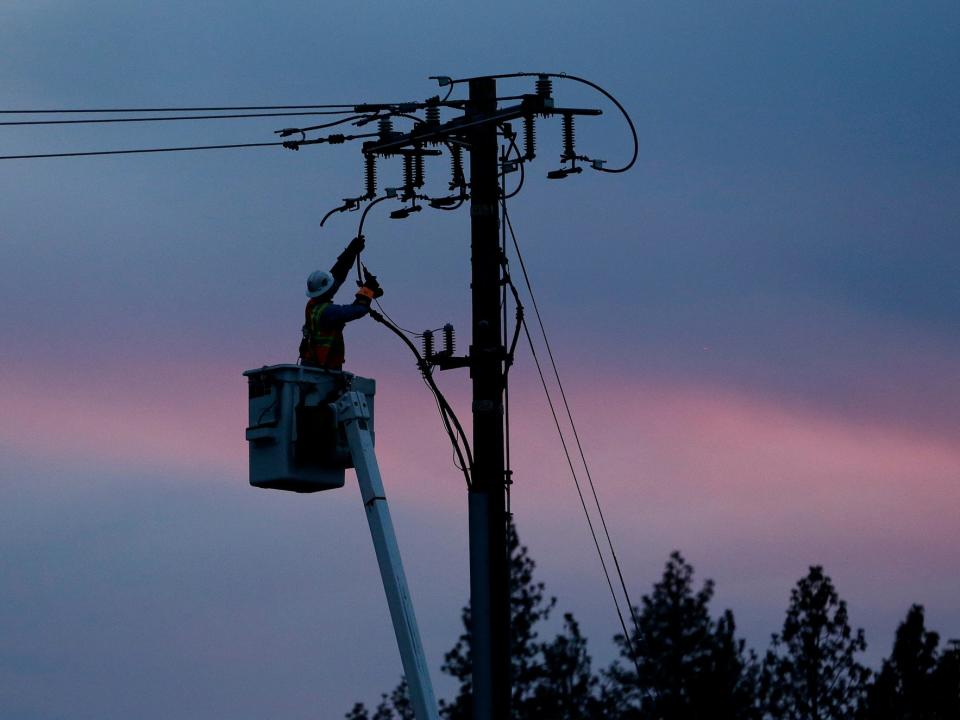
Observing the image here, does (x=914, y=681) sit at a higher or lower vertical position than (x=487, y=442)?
higher

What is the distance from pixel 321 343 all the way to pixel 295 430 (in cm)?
113

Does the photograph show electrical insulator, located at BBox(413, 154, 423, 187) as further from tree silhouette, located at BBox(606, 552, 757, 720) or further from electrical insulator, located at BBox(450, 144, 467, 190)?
tree silhouette, located at BBox(606, 552, 757, 720)

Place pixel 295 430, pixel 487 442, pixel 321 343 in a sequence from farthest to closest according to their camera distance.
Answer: pixel 321 343 < pixel 295 430 < pixel 487 442

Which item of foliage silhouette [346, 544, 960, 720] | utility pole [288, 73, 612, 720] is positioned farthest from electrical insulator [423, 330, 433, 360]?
foliage silhouette [346, 544, 960, 720]

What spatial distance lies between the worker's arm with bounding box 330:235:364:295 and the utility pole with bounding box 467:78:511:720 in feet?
6.69

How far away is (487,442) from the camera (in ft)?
68.9

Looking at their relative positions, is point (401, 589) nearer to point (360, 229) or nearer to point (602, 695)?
point (360, 229)

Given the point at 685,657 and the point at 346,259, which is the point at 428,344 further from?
the point at 685,657

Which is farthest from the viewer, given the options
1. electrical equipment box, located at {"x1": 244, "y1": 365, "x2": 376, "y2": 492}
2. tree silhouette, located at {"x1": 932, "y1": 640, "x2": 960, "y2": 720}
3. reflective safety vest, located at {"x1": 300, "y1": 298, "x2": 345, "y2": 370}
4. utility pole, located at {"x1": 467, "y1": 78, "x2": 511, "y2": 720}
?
tree silhouette, located at {"x1": 932, "y1": 640, "x2": 960, "y2": 720}

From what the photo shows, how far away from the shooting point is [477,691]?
67.8 feet

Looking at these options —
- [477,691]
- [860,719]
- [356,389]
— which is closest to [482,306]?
[356,389]

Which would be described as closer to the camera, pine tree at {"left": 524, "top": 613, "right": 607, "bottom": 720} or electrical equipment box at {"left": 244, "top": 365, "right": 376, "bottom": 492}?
electrical equipment box at {"left": 244, "top": 365, "right": 376, "bottom": 492}

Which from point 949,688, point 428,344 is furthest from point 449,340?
point 949,688

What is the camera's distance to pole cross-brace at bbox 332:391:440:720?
68.2 feet
